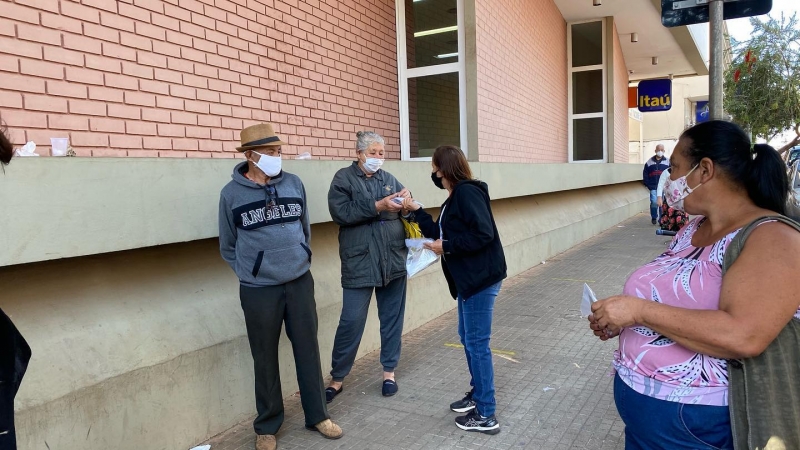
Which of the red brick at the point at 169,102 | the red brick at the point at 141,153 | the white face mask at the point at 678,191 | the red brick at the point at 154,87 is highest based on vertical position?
the red brick at the point at 154,87

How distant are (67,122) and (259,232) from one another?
1.41 metres

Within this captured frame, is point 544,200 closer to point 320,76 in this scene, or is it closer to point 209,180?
point 320,76

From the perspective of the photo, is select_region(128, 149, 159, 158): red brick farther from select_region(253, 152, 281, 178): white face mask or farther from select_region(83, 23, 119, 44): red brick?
select_region(253, 152, 281, 178): white face mask

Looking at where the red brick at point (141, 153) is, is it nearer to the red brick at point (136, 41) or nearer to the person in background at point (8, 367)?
the red brick at point (136, 41)

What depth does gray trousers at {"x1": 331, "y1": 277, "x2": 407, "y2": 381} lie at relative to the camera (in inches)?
166

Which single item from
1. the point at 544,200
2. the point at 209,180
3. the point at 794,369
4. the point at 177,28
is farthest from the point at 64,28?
the point at 544,200

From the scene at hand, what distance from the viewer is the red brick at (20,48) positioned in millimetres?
3170

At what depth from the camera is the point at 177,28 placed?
4328mm

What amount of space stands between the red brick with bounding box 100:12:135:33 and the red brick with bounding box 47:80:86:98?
501 mm

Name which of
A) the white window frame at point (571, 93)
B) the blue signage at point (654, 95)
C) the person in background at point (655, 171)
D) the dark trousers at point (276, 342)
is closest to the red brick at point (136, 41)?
the dark trousers at point (276, 342)

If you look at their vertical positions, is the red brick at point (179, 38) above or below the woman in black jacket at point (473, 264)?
above

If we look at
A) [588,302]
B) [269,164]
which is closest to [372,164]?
[269,164]

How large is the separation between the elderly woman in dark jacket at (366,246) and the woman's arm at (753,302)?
2555mm

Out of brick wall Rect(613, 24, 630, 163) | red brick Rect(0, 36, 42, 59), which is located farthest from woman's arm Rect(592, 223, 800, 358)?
brick wall Rect(613, 24, 630, 163)
